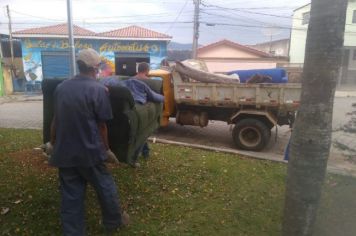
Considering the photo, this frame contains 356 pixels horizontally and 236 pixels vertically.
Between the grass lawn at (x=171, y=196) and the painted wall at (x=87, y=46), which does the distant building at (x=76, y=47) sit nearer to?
the painted wall at (x=87, y=46)

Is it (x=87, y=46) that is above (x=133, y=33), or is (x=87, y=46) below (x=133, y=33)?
below

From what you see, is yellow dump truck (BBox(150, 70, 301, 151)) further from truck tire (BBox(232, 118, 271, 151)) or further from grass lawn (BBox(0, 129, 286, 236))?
grass lawn (BBox(0, 129, 286, 236))

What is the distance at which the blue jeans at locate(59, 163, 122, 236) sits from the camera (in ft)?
10.6

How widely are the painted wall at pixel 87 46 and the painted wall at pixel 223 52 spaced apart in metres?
10.6

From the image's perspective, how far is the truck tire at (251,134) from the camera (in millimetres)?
8117

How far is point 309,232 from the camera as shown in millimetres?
2840

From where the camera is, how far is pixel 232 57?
106ft

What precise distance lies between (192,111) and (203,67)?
1.45m

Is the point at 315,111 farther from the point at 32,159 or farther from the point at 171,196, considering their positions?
the point at 32,159

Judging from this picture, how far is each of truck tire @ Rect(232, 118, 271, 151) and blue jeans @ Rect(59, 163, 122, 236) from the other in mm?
5315

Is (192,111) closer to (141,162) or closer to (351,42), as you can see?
(141,162)

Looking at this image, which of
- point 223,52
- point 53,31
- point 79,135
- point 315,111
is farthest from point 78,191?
point 223,52

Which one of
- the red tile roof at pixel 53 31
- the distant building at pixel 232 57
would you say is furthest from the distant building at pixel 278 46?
the red tile roof at pixel 53 31

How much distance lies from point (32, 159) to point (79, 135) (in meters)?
3.33
